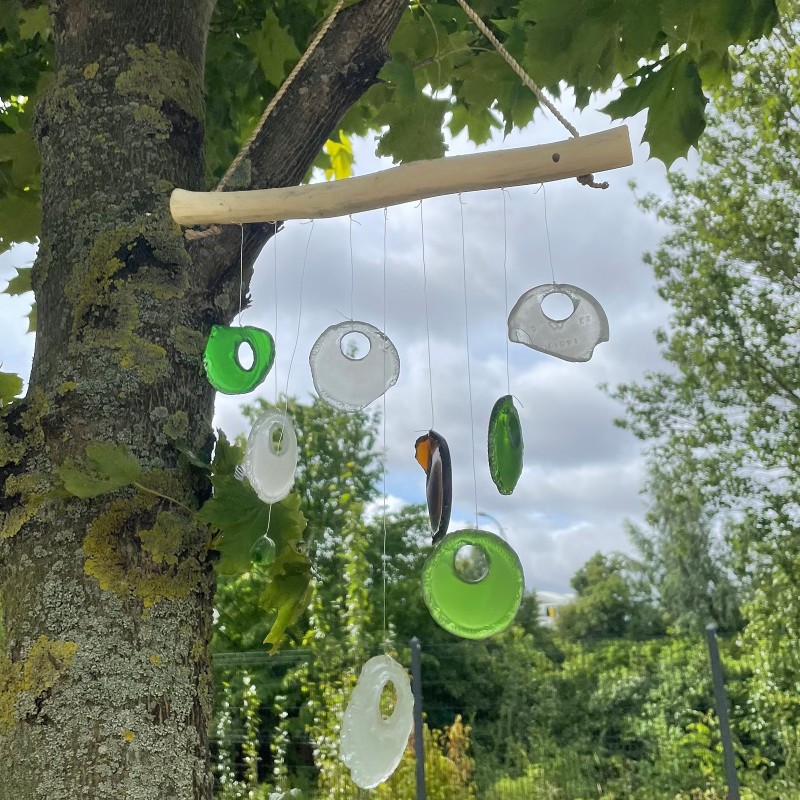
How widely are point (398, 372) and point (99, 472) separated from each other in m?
0.37

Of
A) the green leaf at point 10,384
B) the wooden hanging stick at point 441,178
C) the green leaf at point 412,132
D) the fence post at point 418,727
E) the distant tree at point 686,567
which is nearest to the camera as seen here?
the wooden hanging stick at point 441,178

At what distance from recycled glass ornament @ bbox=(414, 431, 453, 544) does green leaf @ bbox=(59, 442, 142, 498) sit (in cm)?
34

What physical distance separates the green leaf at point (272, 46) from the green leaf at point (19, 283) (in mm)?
741

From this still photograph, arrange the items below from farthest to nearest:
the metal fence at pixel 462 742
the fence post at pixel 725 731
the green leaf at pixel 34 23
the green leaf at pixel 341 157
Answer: the metal fence at pixel 462 742 < the fence post at pixel 725 731 < the green leaf at pixel 341 157 < the green leaf at pixel 34 23

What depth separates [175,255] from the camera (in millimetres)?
1120

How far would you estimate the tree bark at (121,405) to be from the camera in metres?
0.89

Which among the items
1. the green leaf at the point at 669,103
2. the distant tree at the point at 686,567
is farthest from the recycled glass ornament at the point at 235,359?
the distant tree at the point at 686,567

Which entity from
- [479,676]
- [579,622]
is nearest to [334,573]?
[479,676]

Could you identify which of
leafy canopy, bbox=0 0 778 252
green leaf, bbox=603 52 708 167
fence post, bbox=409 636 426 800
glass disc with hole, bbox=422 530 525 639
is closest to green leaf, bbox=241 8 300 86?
leafy canopy, bbox=0 0 778 252

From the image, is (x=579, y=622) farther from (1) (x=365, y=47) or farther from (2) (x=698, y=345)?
(1) (x=365, y=47)

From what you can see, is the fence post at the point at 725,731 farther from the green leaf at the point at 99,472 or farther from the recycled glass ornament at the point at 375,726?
the green leaf at the point at 99,472

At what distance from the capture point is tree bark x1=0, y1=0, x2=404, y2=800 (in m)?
0.89

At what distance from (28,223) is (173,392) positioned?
3.74 ft

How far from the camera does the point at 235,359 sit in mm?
983
